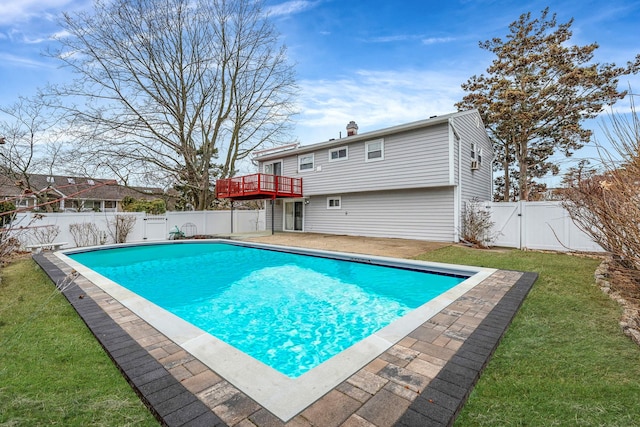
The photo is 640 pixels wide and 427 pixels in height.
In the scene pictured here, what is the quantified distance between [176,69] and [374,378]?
62.8ft

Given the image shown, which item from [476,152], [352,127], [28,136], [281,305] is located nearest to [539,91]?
[476,152]

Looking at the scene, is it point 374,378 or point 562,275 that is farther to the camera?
point 562,275

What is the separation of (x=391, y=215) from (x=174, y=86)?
549 inches

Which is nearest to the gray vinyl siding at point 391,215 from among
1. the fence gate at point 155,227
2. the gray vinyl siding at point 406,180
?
the gray vinyl siding at point 406,180

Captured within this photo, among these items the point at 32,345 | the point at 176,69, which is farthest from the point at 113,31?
the point at 32,345

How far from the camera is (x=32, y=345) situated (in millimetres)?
3189

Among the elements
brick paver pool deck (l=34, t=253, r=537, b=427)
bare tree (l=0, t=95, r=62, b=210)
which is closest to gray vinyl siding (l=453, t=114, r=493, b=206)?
brick paver pool deck (l=34, t=253, r=537, b=427)

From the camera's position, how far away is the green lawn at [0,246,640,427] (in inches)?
83.7

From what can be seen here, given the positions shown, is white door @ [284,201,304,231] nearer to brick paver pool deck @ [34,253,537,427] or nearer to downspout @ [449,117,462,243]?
downspout @ [449,117,462,243]

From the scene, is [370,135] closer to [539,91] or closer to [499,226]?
[499,226]

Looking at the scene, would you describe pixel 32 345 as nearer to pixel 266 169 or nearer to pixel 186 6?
pixel 266 169

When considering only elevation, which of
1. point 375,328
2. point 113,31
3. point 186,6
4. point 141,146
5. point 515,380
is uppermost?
point 186,6

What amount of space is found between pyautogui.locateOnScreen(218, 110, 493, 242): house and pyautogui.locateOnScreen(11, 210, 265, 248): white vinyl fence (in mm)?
1997

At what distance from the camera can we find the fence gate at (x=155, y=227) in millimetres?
14254
